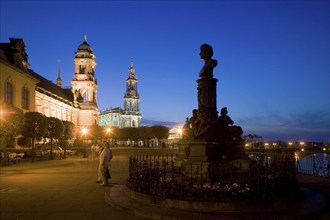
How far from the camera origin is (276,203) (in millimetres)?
9188

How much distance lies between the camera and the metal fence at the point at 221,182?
924cm

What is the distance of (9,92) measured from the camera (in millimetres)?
43344

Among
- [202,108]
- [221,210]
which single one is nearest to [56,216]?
[221,210]

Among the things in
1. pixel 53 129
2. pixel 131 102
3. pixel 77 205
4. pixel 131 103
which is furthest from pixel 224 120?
pixel 131 103

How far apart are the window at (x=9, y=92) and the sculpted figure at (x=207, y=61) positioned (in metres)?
35.2

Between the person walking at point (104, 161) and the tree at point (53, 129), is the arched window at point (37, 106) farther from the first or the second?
the person walking at point (104, 161)

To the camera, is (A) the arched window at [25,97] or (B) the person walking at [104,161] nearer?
(B) the person walking at [104,161]

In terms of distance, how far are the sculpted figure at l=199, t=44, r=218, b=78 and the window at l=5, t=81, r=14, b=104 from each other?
35235 millimetres

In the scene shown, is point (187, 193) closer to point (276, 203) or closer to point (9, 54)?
point (276, 203)

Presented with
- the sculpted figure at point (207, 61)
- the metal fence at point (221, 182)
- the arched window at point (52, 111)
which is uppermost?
the arched window at point (52, 111)

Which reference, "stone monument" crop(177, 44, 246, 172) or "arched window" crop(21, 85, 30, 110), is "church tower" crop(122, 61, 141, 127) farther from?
"stone monument" crop(177, 44, 246, 172)

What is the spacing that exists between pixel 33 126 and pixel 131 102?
13116cm

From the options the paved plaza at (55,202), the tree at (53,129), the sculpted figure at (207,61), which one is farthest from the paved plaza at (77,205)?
the tree at (53,129)

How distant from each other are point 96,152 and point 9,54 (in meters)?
16.9
